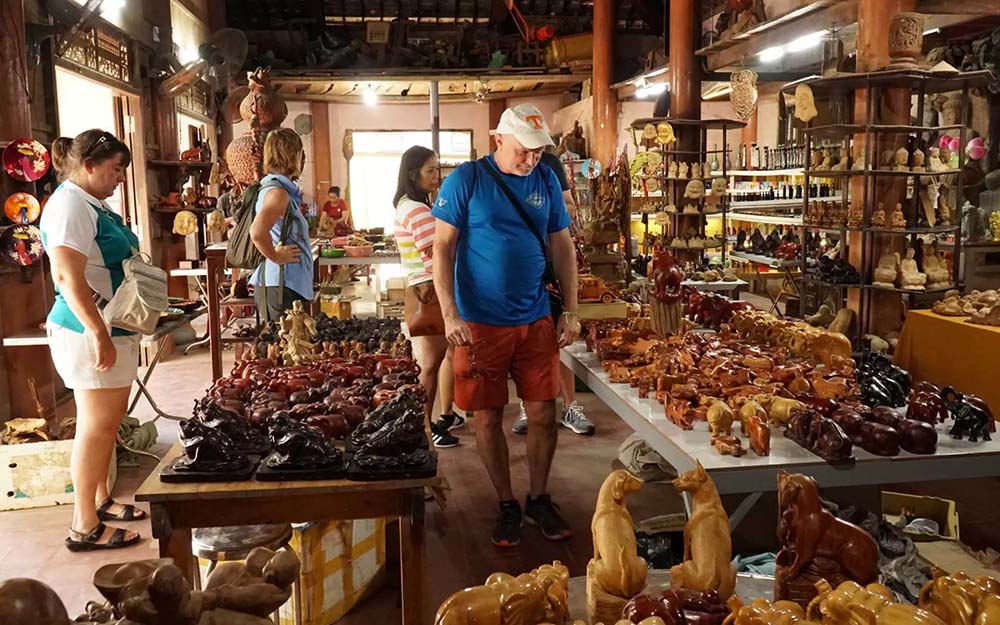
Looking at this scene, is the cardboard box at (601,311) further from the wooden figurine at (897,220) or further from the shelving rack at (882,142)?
the wooden figurine at (897,220)

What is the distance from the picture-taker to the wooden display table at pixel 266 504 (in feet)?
6.66

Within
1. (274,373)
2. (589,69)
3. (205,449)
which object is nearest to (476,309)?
(274,373)

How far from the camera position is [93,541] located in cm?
345

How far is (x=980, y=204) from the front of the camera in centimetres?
867

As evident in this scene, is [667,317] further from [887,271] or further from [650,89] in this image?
[650,89]

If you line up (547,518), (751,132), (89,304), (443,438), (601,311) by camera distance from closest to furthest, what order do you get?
1. (89,304)
2. (547,518)
3. (601,311)
4. (443,438)
5. (751,132)

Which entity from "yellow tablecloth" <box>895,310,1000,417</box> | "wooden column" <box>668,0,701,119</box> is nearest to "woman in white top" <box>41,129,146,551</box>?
Answer: "yellow tablecloth" <box>895,310,1000,417</box>

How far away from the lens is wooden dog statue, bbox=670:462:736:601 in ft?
5.06

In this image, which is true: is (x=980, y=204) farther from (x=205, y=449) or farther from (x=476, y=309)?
(x=205, y=449)

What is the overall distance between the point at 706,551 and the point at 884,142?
4.91 metres

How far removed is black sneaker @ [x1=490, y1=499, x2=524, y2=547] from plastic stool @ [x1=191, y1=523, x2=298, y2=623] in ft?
3.55

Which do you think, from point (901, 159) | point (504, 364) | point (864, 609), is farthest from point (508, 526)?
point (901, 159)

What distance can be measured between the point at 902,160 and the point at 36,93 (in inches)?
218

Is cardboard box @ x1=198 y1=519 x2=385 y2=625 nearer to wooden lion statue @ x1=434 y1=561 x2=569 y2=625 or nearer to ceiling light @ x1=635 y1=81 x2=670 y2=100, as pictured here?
wooden lion statue @ x1=434 y1=561 x2=569 y2=625
